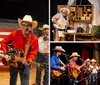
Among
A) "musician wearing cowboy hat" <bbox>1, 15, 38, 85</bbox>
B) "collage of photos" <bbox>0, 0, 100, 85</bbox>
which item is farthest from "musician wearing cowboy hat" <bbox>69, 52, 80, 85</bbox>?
"musician wearing cowboy hat" <bbox>1, 15, 38, 85</bbox>

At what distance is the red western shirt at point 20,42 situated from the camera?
1.75 meters

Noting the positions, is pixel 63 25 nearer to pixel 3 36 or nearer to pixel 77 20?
pixel 77 20

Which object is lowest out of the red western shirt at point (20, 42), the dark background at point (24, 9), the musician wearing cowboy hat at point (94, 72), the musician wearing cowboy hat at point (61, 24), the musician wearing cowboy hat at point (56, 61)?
the musician wearing cowboy hat at point (94, 72)

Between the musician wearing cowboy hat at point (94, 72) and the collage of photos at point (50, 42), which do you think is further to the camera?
the musician wearing cowboy hat at point (94, 72)

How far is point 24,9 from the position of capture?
1783 mm

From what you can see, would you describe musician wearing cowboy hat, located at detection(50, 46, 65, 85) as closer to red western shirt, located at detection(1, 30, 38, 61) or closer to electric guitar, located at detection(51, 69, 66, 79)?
electric guitar, located at detection(51, 69, 66, 79)

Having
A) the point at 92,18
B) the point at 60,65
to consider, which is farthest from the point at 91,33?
the point at 60,65

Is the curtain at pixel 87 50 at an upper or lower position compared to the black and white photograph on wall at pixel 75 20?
lower

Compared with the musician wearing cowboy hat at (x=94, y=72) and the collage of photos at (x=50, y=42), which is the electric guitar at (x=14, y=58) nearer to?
the collage of photos at (x=50, y=42)

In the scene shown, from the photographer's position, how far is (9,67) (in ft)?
5.75

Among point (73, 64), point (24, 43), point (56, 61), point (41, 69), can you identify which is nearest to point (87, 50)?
point (73, 64)

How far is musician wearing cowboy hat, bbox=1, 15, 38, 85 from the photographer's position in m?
1.76

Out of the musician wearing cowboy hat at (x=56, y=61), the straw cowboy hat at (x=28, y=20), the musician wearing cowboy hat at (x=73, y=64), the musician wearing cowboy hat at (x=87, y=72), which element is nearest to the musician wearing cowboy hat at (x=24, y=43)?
the straw cowboy hat at (x=28, y=20)

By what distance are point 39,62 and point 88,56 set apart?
394 millimetres
